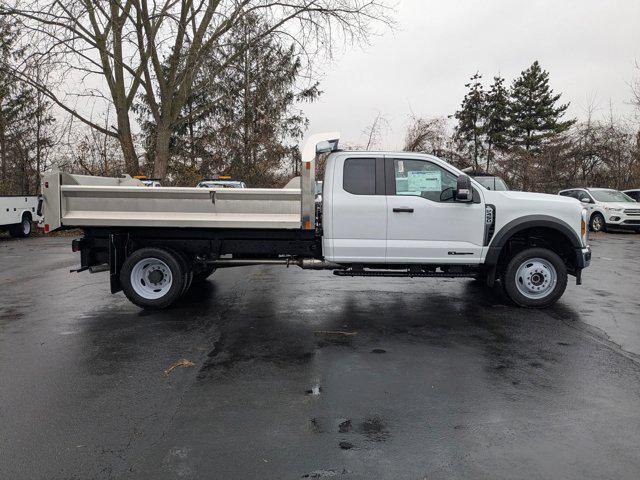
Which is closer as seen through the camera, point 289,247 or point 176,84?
point 289,247

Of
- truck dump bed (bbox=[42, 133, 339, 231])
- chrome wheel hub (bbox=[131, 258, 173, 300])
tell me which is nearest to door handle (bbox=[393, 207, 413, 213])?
truck dump bed (bbox=[42, 133, 339, 231])

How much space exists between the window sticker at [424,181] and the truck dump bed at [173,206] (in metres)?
1.38

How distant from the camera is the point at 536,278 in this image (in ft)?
23.4

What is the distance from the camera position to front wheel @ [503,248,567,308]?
7023 millimetres

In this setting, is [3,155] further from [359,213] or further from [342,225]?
[359,213]

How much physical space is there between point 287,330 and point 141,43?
18.8 metres

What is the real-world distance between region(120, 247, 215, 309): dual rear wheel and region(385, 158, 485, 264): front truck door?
2916 millimetres

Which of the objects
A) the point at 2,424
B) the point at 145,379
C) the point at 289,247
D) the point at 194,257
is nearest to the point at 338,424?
the point at 145,379

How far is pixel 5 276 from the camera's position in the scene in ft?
34.0

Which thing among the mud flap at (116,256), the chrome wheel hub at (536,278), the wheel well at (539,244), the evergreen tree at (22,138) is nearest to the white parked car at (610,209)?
the wheel well at (539,244)

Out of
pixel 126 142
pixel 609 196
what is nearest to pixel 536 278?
pixel 609 196

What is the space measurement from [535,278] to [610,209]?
609 inches

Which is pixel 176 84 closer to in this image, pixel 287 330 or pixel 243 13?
pixel 243 13

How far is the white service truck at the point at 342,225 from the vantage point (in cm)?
669
